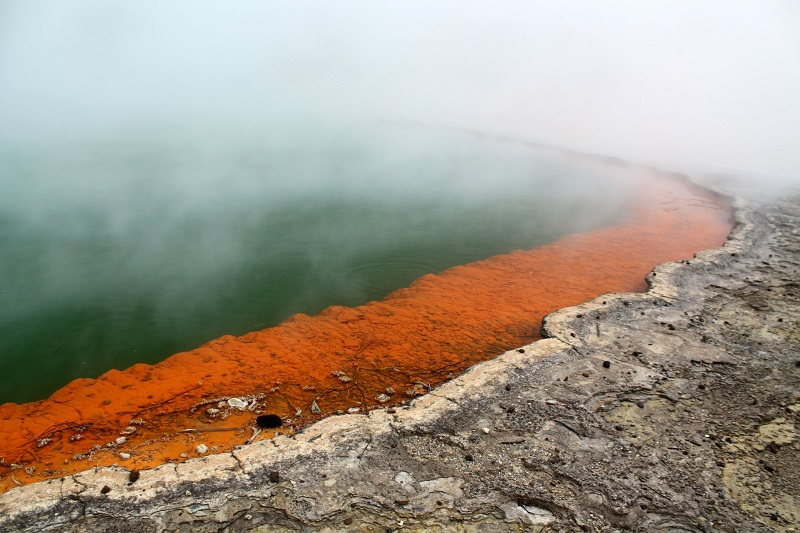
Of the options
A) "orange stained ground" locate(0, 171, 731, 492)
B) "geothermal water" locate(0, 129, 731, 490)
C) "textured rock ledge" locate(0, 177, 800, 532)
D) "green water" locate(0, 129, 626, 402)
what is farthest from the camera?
"green water" locate(0, 129, 626, 402)

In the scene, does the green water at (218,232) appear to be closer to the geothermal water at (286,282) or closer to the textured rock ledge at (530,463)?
the geothermal water at (286,282)

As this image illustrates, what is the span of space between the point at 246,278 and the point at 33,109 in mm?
22154

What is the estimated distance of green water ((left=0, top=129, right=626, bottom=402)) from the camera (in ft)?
19.3

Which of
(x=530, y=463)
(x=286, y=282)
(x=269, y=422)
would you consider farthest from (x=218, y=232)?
(x=530, y=463)

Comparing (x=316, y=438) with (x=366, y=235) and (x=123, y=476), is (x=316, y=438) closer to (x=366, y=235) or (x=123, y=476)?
(x=123, y=476)

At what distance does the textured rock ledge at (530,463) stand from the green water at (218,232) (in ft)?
9.08

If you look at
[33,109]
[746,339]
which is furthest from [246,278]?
[33,109]

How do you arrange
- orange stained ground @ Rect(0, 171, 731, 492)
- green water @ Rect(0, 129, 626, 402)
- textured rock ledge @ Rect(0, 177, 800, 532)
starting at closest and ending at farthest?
textured rock ledge @ Rect(0, 177, 800, 532) → orange stained ground @ Rect(0, 171, 731, 492) → green water @ Rect(0, 129, 626, 402)

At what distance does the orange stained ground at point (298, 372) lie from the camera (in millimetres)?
3754

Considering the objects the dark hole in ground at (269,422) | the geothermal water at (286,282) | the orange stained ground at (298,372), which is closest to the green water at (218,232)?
the geothermal water at (286,282)

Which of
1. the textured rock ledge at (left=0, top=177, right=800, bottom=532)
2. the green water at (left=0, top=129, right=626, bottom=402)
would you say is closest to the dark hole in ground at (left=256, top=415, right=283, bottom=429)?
the textured rock ledge at (left=0, top=177, right=800, bottom=532)

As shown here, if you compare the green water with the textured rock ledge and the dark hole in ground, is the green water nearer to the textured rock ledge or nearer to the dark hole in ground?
the dark hole in ground

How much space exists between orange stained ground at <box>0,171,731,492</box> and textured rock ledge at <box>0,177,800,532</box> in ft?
1.91

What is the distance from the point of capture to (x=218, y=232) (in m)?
8.93
